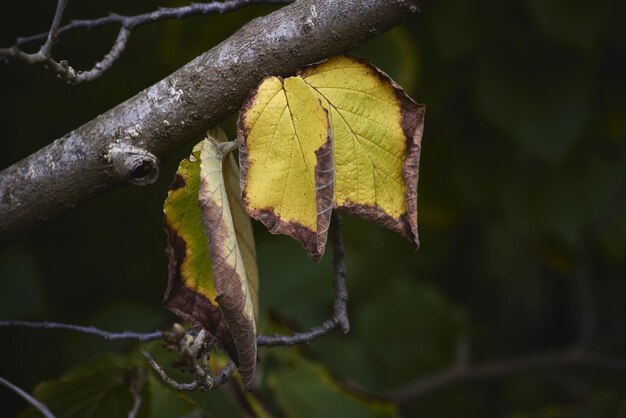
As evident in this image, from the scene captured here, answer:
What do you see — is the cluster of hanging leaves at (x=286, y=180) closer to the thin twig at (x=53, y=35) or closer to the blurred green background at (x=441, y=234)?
the thin twig at (x=53, y=35)

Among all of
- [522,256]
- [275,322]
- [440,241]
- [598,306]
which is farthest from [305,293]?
[598,306]

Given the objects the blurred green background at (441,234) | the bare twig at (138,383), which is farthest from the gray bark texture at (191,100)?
the blurred green background at (441,234)

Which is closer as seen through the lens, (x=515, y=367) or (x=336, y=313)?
(x=336, y=313)

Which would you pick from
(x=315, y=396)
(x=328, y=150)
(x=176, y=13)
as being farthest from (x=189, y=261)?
(x=315, y=396)

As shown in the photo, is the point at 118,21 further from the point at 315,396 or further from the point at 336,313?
the point at 315,396

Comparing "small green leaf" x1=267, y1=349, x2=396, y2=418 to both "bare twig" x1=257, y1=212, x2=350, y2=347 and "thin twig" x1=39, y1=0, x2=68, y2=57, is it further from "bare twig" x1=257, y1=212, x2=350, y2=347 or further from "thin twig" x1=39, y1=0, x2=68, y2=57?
"thin twig" x1=39, y1=0, x2=68, y2=57

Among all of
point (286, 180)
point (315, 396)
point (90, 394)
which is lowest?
point (315, 396)

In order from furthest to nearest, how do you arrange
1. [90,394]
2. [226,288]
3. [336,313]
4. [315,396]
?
[315,396] → [90,394] → [336,313] → [226,288]

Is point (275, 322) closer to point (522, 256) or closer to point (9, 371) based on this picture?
point (9, 371)
